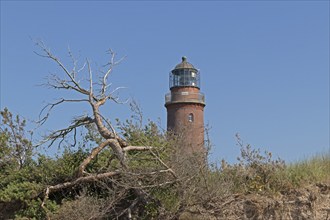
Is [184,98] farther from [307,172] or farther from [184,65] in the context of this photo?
[307,172]

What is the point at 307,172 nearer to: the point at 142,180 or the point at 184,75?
the point at 142,180

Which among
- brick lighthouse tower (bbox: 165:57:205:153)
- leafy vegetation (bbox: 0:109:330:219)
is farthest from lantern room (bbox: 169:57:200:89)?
leafy vegetation (bbox: 0:109:330:219)

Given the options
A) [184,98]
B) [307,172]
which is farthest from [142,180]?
[184,98]

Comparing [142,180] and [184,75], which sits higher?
[184,75]

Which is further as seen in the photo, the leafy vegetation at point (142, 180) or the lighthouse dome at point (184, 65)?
the lighthouse dome at point (184, 65)

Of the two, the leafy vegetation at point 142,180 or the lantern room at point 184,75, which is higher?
the lantern room at point 184,75

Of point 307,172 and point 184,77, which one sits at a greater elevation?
point 184,77

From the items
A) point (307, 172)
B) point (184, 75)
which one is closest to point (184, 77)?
point (184, 75)

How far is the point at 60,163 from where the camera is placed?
1009 centimetres

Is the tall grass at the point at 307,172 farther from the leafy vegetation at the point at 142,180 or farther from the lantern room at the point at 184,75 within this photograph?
the lantern room at the point at 184,75

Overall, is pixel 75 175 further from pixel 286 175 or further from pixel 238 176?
pixel 286 175

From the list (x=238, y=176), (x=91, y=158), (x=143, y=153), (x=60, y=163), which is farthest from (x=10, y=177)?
(x=238, y=176)

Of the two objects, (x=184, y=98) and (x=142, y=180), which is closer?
(x=142, y=180)

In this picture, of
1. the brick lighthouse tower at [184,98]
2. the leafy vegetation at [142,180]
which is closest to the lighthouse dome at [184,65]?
the brick lighthouse tower at [184,98]
